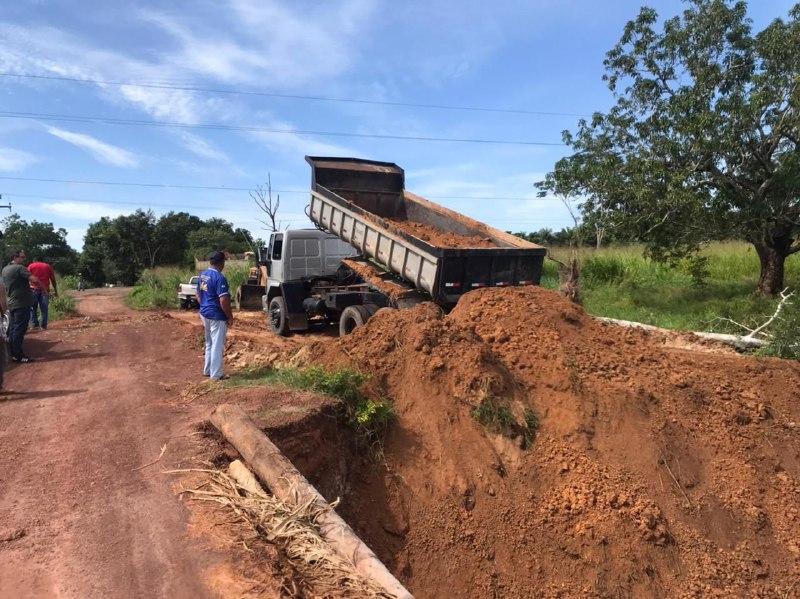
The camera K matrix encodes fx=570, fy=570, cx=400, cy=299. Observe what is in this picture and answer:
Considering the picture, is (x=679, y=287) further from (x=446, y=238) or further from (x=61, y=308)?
(x=61, y=308)

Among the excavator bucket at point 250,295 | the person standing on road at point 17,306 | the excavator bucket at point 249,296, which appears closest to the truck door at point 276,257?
the excavator bucket at point 250,295

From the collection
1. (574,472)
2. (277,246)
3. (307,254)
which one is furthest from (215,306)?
(277,246)

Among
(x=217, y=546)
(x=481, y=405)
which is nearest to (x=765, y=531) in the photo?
(x=481, y=405)

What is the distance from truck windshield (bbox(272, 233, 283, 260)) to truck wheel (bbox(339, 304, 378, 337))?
3.15m

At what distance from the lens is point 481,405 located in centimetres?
579

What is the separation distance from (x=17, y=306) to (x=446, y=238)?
21.3ft

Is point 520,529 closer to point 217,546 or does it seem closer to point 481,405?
point 481,405

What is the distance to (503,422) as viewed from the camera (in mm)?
5734

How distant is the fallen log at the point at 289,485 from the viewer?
10.7 feet

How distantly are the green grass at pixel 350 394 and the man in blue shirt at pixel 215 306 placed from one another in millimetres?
601

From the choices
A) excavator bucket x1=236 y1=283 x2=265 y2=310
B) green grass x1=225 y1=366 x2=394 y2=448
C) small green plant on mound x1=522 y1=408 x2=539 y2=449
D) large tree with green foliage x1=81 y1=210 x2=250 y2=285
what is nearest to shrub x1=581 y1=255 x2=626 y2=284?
excavator bucket x1=236 y1=283 x2=265 y2=310

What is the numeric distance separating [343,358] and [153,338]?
4.99 metres

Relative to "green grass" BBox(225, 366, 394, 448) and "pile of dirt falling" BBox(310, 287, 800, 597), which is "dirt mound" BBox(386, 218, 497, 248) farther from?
"green grass" BBox(225, 366, 394, 448)

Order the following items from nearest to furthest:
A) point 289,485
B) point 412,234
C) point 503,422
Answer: point 289,485, point 503,422, point 412,234
